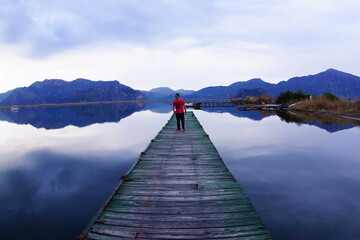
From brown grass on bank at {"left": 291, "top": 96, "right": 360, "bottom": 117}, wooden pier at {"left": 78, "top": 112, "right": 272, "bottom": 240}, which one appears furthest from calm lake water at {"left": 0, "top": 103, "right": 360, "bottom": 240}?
brown grass on bank at {"left": 291, "top": 96, "right": 360, "bottom": 117}

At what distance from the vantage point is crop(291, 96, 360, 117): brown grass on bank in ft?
92.7

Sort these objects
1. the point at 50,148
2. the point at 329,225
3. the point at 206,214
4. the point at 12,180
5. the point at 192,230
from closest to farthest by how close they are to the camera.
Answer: the point at 192,230
the point at 206,214
the point at 329,225
the point at 12,180
the point at 50,148

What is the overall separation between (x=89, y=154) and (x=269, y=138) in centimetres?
1519

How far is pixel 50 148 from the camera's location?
19.0m

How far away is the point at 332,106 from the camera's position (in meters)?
32.5

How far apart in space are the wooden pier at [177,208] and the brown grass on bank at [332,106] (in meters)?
27.8

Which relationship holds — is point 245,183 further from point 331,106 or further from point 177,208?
point 331,106

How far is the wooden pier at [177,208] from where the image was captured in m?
4.18

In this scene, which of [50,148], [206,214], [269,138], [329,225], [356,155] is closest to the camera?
[206,214]

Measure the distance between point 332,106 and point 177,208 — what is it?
35424mm

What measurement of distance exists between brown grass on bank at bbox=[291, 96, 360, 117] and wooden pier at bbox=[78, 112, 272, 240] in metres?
27.8

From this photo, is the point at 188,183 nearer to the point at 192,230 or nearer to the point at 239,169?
the point at 192,230

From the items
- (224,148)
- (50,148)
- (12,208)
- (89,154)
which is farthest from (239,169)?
(50,148)

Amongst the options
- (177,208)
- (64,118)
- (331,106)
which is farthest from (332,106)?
(64,118)
